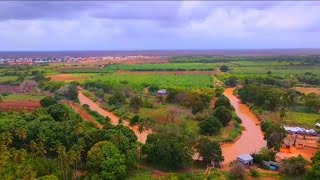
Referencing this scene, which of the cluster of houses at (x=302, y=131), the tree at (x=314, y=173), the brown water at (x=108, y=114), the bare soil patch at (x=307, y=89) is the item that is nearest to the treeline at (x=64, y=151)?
the brown water at (x=108, y=114)

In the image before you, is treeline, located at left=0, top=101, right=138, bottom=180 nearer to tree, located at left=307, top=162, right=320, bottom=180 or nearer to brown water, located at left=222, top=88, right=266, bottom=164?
brown water, located at left=222, top=88, right=266, bottom=164

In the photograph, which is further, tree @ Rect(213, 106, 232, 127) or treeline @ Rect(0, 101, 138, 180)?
tree @ Rect(213, 106, 232, 127)

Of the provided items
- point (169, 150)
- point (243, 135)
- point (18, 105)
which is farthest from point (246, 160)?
point (18, 105)

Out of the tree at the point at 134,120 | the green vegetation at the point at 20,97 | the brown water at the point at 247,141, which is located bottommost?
the brown water at the point at 247,141

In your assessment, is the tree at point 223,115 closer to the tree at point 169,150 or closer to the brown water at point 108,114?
the brown water at point 108,114

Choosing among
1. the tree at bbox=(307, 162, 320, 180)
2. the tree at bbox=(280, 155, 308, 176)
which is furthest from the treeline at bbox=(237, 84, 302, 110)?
the tree at bbox=(307, 162, 320, 180)

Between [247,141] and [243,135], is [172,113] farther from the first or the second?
[247,141]

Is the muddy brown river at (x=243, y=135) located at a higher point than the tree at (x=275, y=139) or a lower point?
lower
